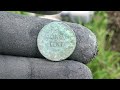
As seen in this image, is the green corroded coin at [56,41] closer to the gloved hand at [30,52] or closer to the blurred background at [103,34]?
the gloved hand at [30,52]

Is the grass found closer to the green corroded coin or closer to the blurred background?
the blurred background

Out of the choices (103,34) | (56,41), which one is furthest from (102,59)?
(56,41)

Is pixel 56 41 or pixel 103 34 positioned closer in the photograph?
pixel 56 41

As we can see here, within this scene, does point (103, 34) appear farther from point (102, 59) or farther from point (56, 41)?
point (56, 41)

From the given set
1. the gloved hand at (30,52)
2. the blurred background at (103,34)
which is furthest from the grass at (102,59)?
the gloved hand at (30,52)

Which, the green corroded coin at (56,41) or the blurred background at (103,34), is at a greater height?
the green corroded coin at (56,41)

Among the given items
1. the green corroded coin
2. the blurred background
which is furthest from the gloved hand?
the blurred background

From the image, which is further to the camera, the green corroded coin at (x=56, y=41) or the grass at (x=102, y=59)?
the grass at (x=102, y=59)
